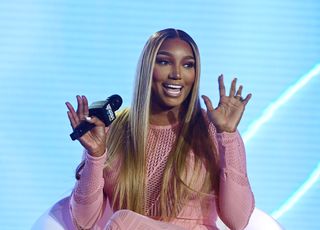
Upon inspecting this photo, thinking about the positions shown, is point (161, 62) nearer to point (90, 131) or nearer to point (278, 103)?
point (90, 131)

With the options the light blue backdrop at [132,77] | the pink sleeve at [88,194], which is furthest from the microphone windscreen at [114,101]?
the light blue backdrop at [132,77]

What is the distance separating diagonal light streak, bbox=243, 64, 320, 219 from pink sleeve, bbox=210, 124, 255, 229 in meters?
0.43

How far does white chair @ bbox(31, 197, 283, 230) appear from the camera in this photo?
4.89 feet

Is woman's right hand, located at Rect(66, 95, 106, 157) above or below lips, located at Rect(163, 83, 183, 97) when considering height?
below

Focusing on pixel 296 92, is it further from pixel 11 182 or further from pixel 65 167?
pixel 11 182

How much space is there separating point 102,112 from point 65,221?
9.9 inches

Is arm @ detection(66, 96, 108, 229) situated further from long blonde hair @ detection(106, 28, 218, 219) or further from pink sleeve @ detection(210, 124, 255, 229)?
pink sleeve @ detection(210, 124, 255, 229)

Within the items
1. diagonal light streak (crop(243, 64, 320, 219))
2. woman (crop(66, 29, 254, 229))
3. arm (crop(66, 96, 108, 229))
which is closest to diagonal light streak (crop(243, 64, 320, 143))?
diagonal light streak (crop(243, 64, 320, 219))

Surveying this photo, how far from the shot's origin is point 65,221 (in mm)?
1520

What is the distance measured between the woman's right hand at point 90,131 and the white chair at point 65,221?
147 millimetres

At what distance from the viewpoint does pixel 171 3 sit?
1.94m

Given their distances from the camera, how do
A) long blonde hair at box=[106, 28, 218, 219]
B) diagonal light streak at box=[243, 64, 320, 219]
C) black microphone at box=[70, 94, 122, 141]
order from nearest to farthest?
1. black microphone at box=[70, 94, 122, 141]
2. long blonde hair at box=[106, 28, 218, 219]
3. diagonal light streak at box=[243, 64, 320, 219]

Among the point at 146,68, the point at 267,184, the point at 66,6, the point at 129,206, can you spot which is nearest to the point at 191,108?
the point at 146,68

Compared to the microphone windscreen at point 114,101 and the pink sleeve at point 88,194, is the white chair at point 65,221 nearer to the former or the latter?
the pink sleeve at point 88,194
